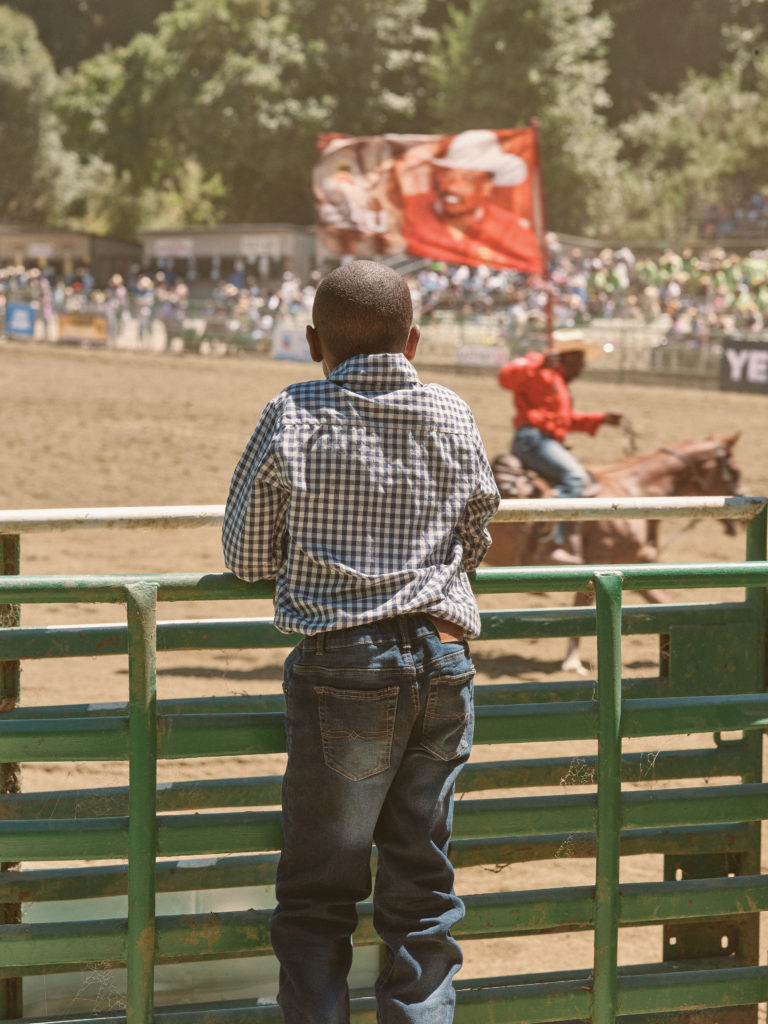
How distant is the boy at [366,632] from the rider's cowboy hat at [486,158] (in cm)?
814

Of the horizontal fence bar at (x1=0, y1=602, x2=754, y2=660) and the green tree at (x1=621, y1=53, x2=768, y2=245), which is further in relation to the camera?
the green tree at (x1=621, y1=53, x2=768, y2=245)

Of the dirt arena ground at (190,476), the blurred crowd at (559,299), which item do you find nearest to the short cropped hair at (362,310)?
the dirt arena ground at (190,476)

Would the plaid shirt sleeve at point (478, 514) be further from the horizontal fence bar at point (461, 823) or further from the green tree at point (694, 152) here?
the green tree at point (694, 152)

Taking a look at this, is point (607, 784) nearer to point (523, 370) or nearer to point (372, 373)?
point (372, 373)

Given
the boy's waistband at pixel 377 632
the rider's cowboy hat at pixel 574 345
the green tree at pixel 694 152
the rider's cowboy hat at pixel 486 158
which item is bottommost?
the boy's waistband at pixel 377 632

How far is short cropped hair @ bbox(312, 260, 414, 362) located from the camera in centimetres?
223

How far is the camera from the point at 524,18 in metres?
51.8

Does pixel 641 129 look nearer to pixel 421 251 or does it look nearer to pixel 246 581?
pixel 421 251

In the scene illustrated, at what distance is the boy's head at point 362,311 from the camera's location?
223 cm

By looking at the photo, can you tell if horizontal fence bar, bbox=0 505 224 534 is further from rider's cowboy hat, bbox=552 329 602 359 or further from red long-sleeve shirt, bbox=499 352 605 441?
rider's cowboy hat, bbox=552 329 602 359

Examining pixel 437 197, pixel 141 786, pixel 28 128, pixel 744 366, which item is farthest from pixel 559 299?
pixel 28 128

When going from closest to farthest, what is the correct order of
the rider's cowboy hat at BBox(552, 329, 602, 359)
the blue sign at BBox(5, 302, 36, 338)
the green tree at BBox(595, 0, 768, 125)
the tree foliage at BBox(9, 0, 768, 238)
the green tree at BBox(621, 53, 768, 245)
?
the rider's cowboy hat at BBox(552, 329, 602, 359) → the blue sign at BBox(5, 302, 36, 338) → the green tree at BBox(621, 53, 768, 245) → the tree foliage at BBox(9, 0, 768, 238) → the green tree at BBox(595, 0, 768, 125)

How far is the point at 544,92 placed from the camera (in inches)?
2024

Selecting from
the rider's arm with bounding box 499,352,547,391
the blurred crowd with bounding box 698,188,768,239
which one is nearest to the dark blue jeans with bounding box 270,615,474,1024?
the rider's arm with bounding box 499,352,547,391
